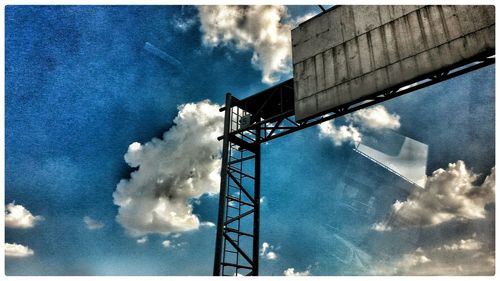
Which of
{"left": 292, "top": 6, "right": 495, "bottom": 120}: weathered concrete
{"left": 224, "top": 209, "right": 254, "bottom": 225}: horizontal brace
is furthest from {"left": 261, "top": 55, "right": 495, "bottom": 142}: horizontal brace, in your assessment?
{"left": 224, "top": 209, "right": 254, "bottom": 225}: horizontal brace

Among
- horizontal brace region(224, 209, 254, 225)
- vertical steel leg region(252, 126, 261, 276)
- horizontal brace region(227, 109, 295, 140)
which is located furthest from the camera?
horizontal brace region(227, 109, 295, 140)

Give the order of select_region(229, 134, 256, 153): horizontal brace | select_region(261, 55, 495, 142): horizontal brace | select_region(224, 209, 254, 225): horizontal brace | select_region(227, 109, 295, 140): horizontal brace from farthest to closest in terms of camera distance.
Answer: select_region(229, 134, 256, 153): horizontal brace
select_region(227, 109, 295, 140): horizontal brace
select_region(224, 209, 254, 225): horizontal brace
select_region(261, 55, 495, 142): horizontal brace

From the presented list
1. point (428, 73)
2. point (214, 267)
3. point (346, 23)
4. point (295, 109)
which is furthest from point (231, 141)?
point (428, 73)

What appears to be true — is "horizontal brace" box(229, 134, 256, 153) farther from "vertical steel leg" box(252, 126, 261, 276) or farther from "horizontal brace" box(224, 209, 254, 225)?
"horizontal brace" box(224, 209, 254, 225)

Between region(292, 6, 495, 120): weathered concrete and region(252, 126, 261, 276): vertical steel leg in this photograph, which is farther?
region(252, 126, 261, 276): vertical steel leg

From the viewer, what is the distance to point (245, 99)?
42.3 feet

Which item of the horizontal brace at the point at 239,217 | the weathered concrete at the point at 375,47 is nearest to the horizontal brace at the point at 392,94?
the weathered concrete at the point at 375,47

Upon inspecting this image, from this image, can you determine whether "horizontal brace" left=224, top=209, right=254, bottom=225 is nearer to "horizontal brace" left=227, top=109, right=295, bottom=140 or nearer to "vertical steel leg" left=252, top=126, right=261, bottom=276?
"vertical steel leg" left=252, top=126, right=261, bottom=276

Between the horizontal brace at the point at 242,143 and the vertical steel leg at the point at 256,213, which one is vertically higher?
the horizontal brace at the point at 242,143

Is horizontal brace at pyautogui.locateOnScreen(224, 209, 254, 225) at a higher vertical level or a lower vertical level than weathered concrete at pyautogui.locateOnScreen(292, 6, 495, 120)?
lower

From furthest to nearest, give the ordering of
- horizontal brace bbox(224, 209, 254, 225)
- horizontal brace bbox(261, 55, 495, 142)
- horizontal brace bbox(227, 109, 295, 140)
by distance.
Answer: horizontal brace bbox(227, 109, 295, 140), horizontal brace bbox(224, 209, 254, 225), horizontal brace bbox(261, 55, 495, 142)

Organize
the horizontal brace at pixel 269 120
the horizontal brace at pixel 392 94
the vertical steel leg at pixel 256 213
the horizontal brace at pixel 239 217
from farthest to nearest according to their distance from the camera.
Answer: the horizontal brace at pixel 269 120 < the vertical steel leg at pixel 256 213 < the horizontal brace at pixel 239 217 < the horizontal brace at pixel 392 94

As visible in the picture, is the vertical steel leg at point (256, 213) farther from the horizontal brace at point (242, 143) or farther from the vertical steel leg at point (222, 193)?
the vertical steel leg at point (222, 193)

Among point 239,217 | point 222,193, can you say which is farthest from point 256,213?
point 222,193
